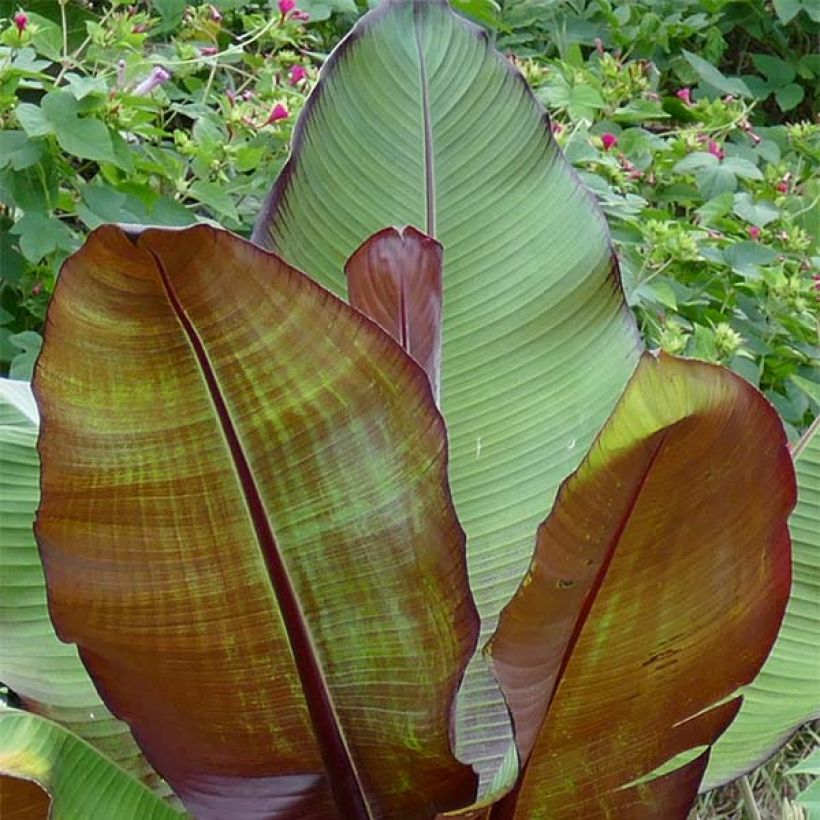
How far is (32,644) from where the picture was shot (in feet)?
2.12

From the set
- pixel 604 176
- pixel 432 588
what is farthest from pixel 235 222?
pixel 432 588

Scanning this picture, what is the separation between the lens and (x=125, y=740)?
2.09ft

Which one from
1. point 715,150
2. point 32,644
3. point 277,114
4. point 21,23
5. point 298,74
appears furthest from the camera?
point 715,150

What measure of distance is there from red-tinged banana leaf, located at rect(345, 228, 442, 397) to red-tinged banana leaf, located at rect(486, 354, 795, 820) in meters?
0.12

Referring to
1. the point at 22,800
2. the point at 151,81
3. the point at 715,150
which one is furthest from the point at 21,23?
the point at 715,150

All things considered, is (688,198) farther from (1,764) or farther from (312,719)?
(1,764)

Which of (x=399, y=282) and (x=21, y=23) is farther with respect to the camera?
(x=21, y=23)

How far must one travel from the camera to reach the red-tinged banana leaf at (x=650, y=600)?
0.45 m

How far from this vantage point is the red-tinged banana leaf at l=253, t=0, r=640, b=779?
70 centimetres

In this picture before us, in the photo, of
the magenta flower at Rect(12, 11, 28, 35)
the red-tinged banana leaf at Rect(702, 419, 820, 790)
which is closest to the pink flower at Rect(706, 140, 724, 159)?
the magenta flower at Rect(12, 11, 28, 35)

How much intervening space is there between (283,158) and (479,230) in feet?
1.92

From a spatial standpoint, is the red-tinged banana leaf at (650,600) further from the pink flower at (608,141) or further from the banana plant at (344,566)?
the pink flower at (608,141)

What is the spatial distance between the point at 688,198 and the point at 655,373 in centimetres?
120

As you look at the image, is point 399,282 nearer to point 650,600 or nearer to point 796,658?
point 650,600
